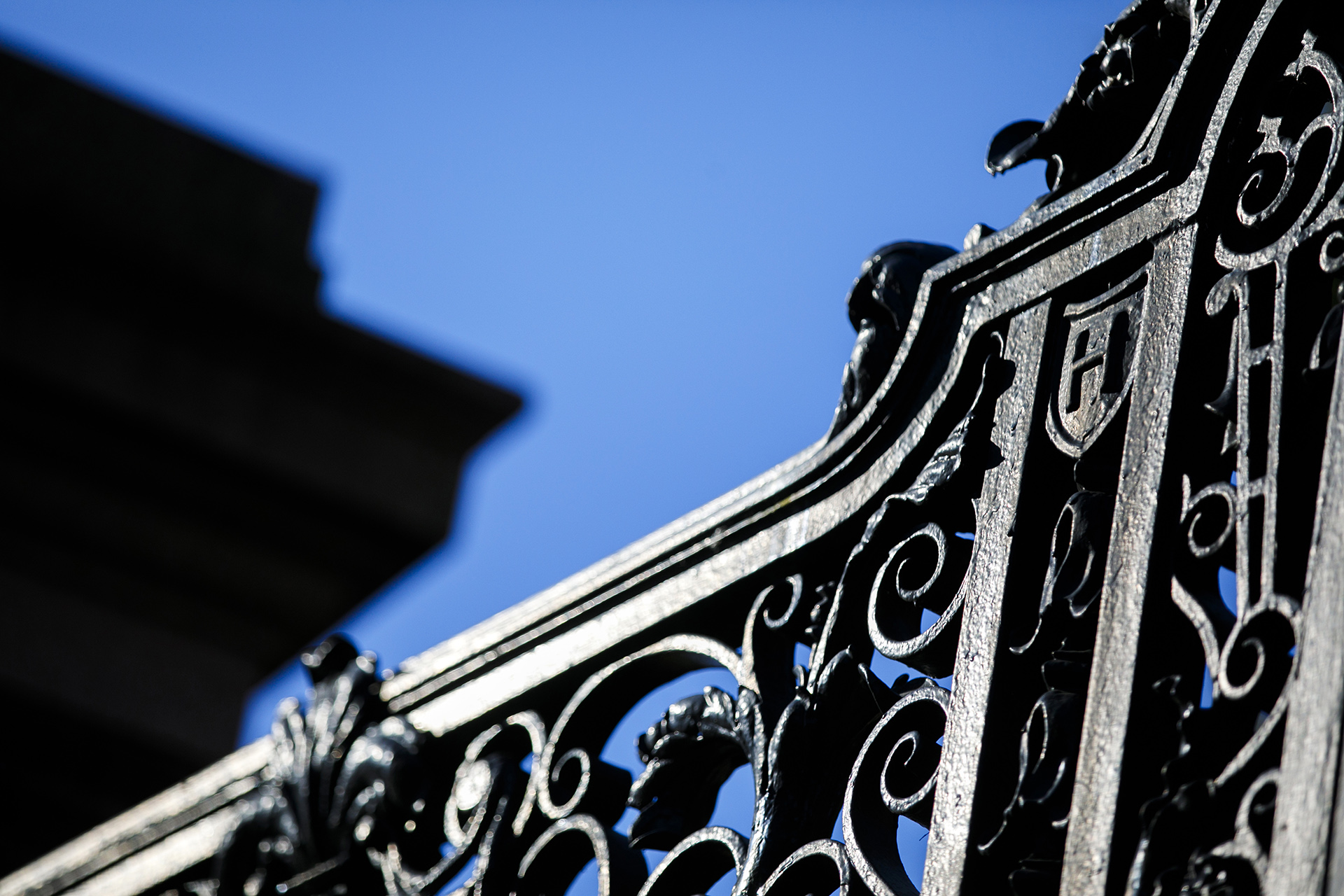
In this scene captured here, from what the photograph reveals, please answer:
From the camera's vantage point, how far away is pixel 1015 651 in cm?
160

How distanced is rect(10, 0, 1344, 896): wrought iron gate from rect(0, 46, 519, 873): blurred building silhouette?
2.88 metres

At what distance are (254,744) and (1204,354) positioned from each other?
182cm

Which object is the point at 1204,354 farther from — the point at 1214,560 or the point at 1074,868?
the point at 1074,868

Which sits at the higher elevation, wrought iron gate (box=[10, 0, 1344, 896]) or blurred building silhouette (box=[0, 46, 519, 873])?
blurred building silhouette (box=[0, 46, 519, 873])

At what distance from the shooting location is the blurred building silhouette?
5031 millimetres

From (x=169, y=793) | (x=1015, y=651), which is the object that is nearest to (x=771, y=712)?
(x=1015, y=651)

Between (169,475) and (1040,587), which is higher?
(169,475)

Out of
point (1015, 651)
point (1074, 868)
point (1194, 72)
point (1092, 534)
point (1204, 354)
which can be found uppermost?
point (1194, 72)

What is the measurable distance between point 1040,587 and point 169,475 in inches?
157

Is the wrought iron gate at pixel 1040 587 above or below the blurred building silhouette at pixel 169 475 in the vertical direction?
below

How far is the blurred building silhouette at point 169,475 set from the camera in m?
5.03

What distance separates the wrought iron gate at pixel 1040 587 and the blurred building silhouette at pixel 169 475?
2.88m

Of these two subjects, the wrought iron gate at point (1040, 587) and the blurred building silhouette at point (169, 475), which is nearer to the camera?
the wrought iron gate at point (1040, 587)

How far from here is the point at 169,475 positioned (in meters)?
5.17
